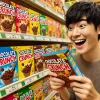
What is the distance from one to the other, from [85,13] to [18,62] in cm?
56

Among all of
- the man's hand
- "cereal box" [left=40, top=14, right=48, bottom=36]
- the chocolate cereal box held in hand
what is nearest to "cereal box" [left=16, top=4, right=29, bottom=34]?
"cereal box" [left=40, top=14, right=48, bottom=36]

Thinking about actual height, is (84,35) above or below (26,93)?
above

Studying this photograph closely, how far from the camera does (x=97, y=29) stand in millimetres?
1214

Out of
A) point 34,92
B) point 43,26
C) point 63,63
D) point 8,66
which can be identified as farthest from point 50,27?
point 63,63

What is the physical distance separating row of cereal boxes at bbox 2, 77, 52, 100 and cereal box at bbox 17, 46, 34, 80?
0.11m

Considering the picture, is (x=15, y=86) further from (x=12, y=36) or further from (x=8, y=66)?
(x=12, y=36)

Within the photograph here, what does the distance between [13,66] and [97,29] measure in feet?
2.04

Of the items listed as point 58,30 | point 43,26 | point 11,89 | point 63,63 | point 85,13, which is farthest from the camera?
point 58,30

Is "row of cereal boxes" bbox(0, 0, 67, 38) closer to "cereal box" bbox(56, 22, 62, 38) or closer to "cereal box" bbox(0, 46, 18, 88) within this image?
"cereal box" bbox(0, 46, 18, 88)

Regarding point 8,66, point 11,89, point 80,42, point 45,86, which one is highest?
point 80,42

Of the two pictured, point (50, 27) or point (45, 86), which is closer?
point (45, 86)

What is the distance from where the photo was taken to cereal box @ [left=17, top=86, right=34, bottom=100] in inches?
48.2

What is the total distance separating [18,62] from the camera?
119 centimetres

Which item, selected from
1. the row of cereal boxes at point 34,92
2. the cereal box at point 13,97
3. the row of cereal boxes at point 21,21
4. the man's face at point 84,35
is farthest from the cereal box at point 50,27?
the cereal box at point 13,97
